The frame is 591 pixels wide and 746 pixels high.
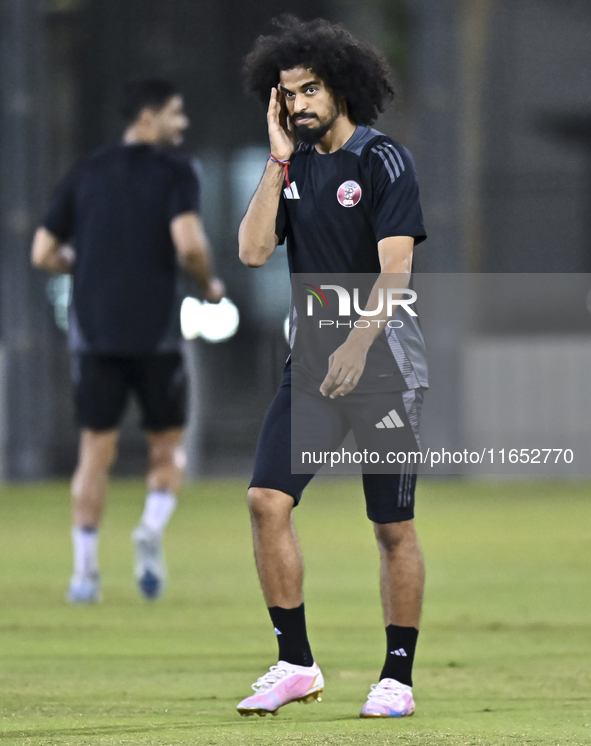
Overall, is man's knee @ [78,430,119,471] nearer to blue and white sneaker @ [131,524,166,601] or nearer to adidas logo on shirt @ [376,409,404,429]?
blue and white sneaker @ [131,524,166,601]

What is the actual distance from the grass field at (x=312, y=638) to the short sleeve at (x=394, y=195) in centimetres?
140

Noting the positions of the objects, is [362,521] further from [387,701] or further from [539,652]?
[387,701]

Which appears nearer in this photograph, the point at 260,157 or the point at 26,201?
the point at 26,201

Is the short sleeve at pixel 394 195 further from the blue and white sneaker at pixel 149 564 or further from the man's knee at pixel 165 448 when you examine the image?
the man's knee at pixel 165 448

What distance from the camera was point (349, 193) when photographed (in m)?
4.55

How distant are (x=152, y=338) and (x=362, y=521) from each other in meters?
4.07

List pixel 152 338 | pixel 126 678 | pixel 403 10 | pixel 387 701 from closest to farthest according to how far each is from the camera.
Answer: pixel 387 701 < pixel 126 678 < pixel 152 338 < pixel 403 10

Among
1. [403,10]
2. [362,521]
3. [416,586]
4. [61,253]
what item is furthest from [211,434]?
[416,586]

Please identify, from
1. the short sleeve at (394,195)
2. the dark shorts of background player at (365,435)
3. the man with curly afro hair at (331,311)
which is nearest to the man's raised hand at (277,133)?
the man with curly afro hair at (331,311)

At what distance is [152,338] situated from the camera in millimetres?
7398

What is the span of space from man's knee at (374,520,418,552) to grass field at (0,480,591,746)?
19.6 inches

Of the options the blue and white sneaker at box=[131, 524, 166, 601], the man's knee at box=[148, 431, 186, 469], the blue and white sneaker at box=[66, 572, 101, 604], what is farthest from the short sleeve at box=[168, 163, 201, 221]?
the blue and white sneaker at box=[66, 572, 101, 604]

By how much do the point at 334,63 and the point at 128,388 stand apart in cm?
327

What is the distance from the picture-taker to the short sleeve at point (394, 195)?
14.6 ft
